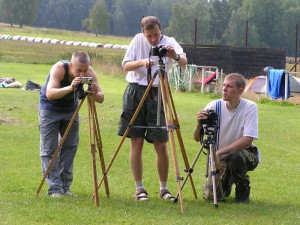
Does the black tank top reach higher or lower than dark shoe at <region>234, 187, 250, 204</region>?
higher

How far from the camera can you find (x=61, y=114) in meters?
9.02

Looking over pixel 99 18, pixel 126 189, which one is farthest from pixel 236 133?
pixel 99 18

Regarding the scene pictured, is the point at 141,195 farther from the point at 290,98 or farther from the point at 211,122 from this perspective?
the point at 290,98

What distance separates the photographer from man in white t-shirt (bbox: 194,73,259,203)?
8.67 metres

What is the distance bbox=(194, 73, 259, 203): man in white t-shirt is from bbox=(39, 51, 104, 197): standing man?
4.58 feet

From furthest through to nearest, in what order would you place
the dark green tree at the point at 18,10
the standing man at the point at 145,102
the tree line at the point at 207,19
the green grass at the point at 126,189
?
the dark green tree at the point at 18,10
the tree line at the point at 207,19
the standing man at the point at 145,102
the green grass at the point at 126,189

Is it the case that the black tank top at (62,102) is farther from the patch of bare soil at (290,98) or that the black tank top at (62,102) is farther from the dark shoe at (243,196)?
the patch of bare soil at (290,98)

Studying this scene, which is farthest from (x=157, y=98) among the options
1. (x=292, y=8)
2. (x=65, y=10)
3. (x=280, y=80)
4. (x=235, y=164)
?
(x=65, y=10)

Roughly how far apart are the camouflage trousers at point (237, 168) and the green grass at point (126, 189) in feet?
0.66

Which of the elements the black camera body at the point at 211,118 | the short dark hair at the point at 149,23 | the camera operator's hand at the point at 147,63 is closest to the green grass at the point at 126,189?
the black camera body at the point at 211,118

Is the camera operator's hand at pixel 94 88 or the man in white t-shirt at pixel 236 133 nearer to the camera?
the camera operator's hand at pixel 94 88

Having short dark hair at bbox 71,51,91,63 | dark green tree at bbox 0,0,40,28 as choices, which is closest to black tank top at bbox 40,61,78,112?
short dark hair at bbox 71,51,91,63

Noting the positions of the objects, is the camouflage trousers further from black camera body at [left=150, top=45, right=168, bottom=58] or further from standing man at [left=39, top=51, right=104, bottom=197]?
standing man at [left=39, top=51, right=104, bottom=197]

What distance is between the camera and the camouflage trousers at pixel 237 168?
884 cm
